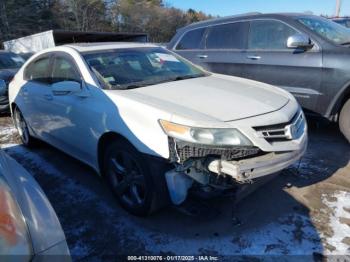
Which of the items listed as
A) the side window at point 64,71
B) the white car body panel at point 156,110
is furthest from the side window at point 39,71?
the white car body panel at point 156,110

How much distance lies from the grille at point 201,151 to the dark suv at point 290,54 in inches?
94.2

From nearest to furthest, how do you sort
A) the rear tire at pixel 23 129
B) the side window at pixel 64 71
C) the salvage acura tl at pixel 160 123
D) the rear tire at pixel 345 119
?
the salvage acura tl at pixel 160 123 → the side window at pixel 64 71 → the rear tire at pixel 345 119 → the rear tire at pixel 23 129

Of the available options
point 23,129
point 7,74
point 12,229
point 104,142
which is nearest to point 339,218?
point 104,142

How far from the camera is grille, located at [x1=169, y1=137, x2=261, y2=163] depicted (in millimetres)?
2438

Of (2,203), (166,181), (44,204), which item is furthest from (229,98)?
(2,203)

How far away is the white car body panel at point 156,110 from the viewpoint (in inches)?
101

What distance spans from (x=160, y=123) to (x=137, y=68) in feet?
4.08

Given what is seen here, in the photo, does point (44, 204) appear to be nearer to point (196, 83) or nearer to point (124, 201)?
point (124, 201)

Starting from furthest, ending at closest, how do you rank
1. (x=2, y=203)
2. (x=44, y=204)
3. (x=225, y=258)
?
(x=225, y=258) → (x=44, y=204) → (x=2, y=203)

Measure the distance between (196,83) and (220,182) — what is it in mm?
1261

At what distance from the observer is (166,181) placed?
2598 mm

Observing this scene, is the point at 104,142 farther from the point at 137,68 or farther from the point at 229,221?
the point at 229,221

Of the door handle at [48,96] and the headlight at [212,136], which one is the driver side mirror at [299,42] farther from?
the door handle at [48,96]

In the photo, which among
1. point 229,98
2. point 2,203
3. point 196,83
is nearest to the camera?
point 2,203
